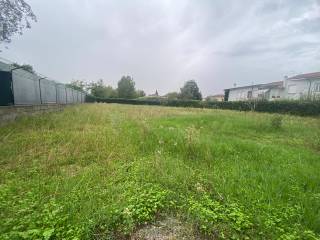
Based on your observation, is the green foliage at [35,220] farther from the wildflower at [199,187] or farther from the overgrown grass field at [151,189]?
the wildflower at [199,187]

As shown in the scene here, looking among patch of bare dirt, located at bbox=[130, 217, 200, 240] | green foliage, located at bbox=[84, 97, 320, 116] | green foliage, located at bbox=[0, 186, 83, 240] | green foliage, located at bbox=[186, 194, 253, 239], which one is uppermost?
green foliage, located at bbox=[84, 97, 320, 116]

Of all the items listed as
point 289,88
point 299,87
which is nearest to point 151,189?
point 299,87

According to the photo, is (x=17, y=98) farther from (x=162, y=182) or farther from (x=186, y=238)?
(x=186, y=238)

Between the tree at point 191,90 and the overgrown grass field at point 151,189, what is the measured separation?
5515 centimetres

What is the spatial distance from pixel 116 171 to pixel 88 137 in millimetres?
2846

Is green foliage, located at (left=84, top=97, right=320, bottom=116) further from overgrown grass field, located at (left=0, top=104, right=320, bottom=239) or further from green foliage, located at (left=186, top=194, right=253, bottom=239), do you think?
green foliage, located at (left=186, top=194, right=253, bottom=239)

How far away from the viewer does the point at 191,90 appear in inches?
2432

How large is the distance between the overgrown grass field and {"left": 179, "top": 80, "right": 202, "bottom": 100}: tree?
5515cm

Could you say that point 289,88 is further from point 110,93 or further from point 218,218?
point 110,93

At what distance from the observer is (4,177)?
353 cm

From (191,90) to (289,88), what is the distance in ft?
90.4

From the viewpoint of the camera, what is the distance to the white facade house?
33.6 meters

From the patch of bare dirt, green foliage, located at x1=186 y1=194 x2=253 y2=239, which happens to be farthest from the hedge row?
the patch of bare dirt

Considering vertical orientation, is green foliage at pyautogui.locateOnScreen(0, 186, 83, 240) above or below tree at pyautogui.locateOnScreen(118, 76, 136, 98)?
below
